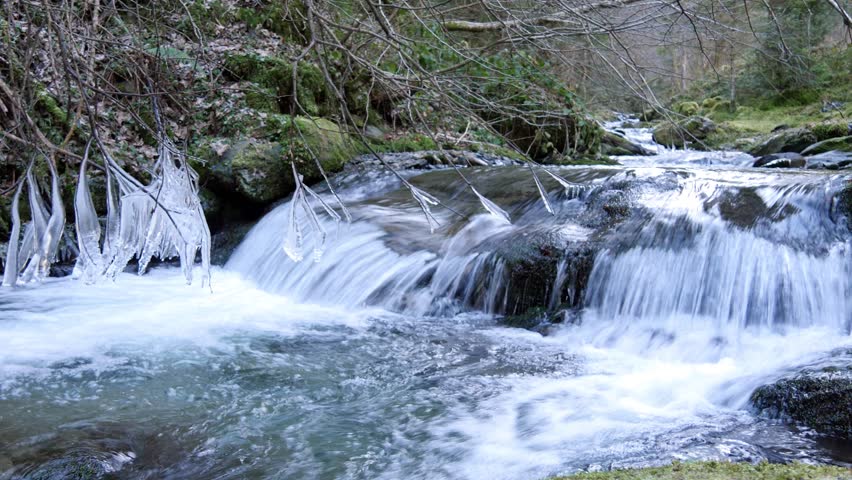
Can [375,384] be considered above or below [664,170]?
below

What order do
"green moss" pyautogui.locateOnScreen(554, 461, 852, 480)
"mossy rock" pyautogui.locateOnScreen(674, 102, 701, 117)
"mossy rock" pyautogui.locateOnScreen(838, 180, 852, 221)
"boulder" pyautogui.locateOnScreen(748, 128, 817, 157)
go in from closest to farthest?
"green moss" pyautogui.locateOnScreen(554, 461, 852, 480), "mossy rock" pyautogui.locateOnScreen(838, 180, 852, 221), "boulder" pyautogui.locateOnScreen(748, 128, 817, 157), "mossy rock" pyautogui.locateOnScreen(674, 102, 701, 117)

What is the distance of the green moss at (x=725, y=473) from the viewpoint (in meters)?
1.92

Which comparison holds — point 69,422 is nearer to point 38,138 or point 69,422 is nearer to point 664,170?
point 38,138

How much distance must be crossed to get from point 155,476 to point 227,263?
513cm

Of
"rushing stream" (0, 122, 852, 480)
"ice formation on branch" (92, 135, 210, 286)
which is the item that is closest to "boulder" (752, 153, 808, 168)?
"rushing stream" (0, 122, 852, 480)

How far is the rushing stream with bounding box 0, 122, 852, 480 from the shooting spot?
124 inches

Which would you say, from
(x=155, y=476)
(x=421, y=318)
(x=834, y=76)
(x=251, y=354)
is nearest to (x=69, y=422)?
(x=155, y=476)

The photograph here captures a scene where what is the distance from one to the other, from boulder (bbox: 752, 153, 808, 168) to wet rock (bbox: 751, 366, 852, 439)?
7988 millimetres

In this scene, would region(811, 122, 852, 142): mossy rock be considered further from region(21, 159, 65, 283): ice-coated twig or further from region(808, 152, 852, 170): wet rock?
region(21, 159, 65, 283): ice-coated twig

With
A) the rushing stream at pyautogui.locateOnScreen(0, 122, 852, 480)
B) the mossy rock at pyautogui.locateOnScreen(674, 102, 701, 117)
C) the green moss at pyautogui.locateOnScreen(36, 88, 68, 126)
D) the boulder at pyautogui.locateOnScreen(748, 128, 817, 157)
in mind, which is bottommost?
the rushing stream at pyautogui.locateOnScreen(0, 122, 852, 480)

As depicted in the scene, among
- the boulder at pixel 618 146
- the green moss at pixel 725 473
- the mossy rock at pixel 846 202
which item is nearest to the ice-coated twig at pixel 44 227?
the green moss at pixel 725 473

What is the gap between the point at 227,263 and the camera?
311 inches

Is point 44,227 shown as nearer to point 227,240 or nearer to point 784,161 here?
point 227,240

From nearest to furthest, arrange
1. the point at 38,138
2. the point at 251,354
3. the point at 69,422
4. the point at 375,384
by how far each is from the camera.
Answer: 1. the point at 38,138
2. the point at 69,422
3. the point at 375,384
4. the point at 251,354
